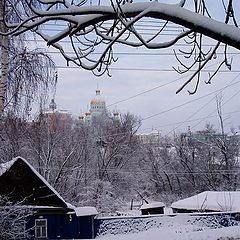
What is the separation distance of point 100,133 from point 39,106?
28.0 meters

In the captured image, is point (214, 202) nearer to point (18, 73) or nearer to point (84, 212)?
point (84, 212)

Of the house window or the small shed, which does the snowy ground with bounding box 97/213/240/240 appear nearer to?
the house window

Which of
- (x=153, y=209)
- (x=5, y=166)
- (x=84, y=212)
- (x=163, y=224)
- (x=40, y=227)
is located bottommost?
(x=163, y=224)

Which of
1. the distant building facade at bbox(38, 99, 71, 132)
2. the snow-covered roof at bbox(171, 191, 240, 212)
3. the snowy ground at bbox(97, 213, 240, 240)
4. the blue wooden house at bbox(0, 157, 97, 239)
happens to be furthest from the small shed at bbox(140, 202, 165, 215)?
the distant building facade at bbox(38, 99, 71, 132)

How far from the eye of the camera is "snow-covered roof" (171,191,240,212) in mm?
23544

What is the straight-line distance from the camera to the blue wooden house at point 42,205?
14.6m

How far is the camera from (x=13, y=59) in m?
8.52

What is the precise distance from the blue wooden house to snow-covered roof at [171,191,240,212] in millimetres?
6992

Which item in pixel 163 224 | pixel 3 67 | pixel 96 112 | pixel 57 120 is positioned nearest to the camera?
pixel 3 67

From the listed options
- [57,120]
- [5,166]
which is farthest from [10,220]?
[57,120]

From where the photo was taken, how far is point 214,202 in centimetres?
2448

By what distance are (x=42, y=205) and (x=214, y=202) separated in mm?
11460

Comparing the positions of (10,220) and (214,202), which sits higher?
(10,220)

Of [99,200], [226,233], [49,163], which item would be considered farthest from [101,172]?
[226,233]
